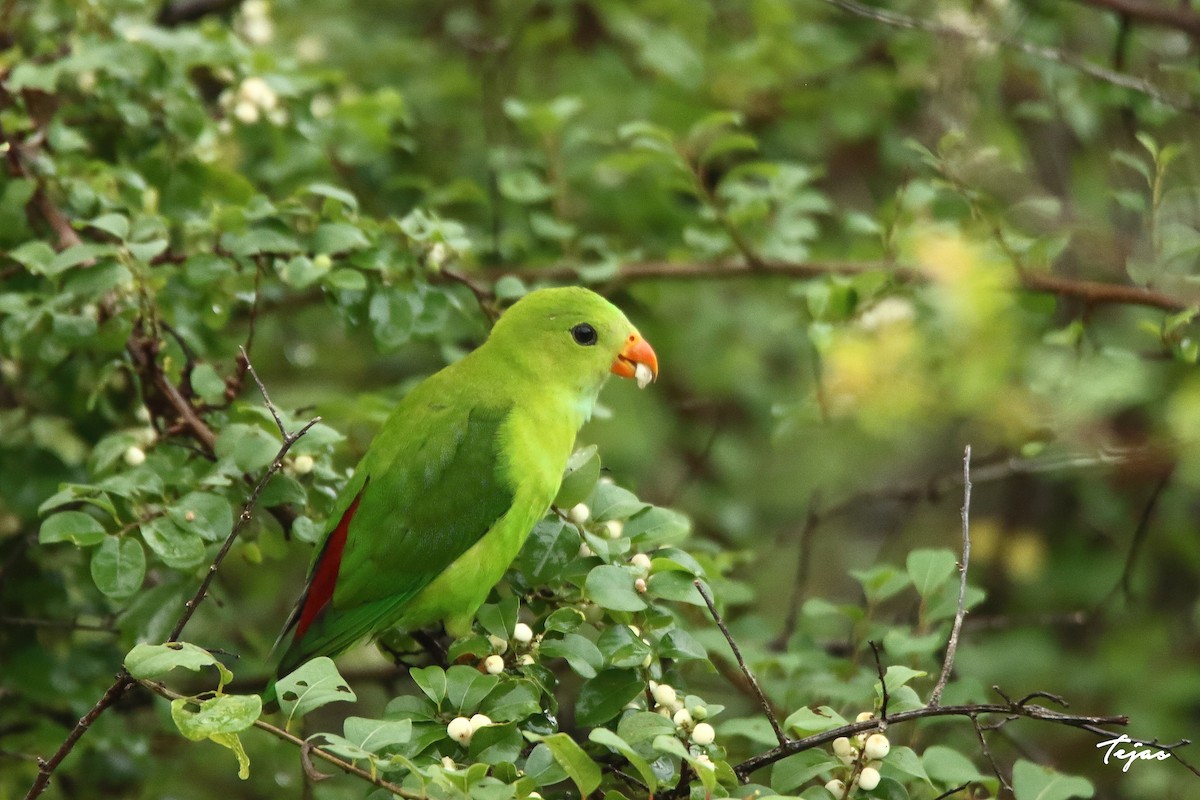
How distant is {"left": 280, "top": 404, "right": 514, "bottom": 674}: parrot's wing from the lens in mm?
2381

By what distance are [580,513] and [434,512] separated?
340 mm

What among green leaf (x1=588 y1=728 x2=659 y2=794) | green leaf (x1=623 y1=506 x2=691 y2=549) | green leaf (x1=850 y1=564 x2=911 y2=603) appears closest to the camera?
green leaf (x1=588 y1=728 x2=659 y2=794)

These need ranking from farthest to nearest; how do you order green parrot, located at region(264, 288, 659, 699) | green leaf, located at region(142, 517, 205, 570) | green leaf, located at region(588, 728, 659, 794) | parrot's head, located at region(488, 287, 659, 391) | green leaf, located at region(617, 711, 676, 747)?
parrot's head, located at region(488, 287, 659, 391) < green parrot, located at region(264, 288, 659, 699) < green leaf, located at region(142, 517, 205, 570) < green leaf, located at region(617, 711, 676, 747) < green leaf, located at region(588, 728, 659, 794)

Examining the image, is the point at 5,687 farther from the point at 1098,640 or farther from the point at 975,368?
the point at 1098,640

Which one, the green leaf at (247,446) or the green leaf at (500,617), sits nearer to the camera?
the green leaf at (500,617)

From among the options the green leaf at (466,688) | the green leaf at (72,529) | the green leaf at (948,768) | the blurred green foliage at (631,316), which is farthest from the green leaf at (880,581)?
the green leaf at (72,529)

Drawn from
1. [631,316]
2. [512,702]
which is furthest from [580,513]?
[631,316]

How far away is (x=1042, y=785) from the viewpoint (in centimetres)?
193

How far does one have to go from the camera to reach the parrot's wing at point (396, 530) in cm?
238

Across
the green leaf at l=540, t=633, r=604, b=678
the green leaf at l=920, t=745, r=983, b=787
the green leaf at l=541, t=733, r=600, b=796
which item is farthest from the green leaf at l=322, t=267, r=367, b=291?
→ the green leaf at l=920, t=745, r=983, b=787

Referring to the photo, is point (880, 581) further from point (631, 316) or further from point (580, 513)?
point (631, 316)

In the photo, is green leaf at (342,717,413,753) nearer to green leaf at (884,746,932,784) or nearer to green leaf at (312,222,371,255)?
green leaf at (884,746,932,784)

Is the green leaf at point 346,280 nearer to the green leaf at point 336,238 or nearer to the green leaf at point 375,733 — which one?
the green leaf at point 336,238

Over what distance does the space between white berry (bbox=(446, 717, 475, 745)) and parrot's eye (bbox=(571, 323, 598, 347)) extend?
3.63ft
